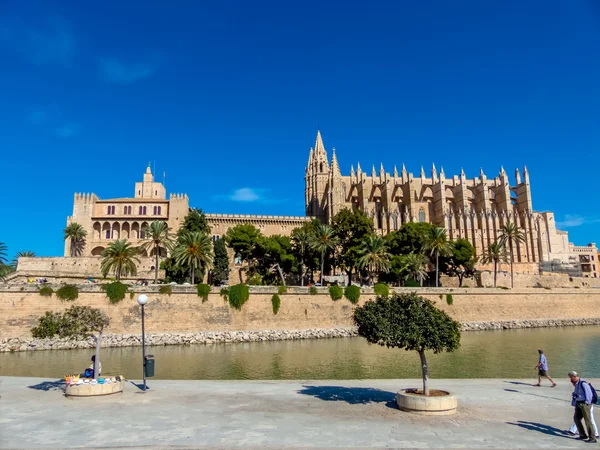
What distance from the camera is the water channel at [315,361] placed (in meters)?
19.1

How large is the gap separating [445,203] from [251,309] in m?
45.5

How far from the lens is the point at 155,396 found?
39.4 ft

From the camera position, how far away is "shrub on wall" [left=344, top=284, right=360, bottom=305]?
38.2 metres

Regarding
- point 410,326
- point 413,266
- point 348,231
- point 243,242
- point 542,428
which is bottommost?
point 542,428

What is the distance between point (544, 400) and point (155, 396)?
32.9 feet

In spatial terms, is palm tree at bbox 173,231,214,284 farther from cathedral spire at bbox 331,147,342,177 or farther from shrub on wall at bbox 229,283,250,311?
cathedral spire at bbox 331,147,342,177

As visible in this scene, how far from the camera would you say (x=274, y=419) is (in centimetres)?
938

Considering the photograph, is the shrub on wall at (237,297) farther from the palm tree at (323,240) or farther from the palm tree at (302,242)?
the palm tree at (302,242)

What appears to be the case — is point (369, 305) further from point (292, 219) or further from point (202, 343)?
point (292, 219)

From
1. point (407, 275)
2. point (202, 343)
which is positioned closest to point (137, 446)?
point (202, 343)

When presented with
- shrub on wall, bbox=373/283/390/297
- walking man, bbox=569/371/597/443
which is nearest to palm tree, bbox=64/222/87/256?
shrub on wall, bbox=373/283/390/297

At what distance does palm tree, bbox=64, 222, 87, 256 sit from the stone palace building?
2.32 ft

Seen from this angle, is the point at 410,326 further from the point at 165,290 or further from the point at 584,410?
the point at 165,290

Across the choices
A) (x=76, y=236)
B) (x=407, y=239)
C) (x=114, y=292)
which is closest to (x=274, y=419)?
(x=114, y=292)
